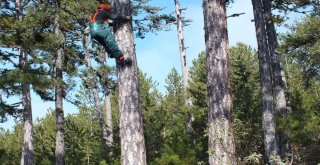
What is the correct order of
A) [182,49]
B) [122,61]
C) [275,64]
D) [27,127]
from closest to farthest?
[122,61] → [275,64] → [27,127] → [182,49]

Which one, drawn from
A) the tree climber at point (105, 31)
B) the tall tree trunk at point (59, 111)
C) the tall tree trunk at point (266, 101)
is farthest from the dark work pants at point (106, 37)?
the tall tree trunk at point (59, 111)

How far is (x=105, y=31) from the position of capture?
664cm

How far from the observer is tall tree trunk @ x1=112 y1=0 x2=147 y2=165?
638 centimetres

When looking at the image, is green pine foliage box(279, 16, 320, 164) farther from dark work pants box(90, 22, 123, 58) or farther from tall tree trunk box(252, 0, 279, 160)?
dark work pants box(90, 22, 123, 58)

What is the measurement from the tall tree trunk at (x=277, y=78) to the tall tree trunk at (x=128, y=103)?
31.8 feet

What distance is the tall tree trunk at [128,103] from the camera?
6375mm

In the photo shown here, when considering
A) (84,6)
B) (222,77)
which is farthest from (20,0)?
(222,77)

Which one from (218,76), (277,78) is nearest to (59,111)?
(277,78)

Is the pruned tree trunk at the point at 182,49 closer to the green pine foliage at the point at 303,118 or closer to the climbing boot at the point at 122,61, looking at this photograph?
the green pine foliage at the point at 303,118

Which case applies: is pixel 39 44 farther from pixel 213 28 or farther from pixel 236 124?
pixel 236 124

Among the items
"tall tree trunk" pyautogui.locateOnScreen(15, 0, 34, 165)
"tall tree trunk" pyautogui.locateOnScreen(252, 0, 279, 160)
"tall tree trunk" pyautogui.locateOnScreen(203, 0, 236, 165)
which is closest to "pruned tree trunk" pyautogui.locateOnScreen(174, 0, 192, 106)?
"tall tree trunk" pyautogui.locateOnScreen(15, 0, 34, 165)

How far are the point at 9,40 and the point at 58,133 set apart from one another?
21.3ft

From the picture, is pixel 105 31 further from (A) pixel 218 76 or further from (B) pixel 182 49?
(B) pixel 182 49

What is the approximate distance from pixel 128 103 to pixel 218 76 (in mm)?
1481
